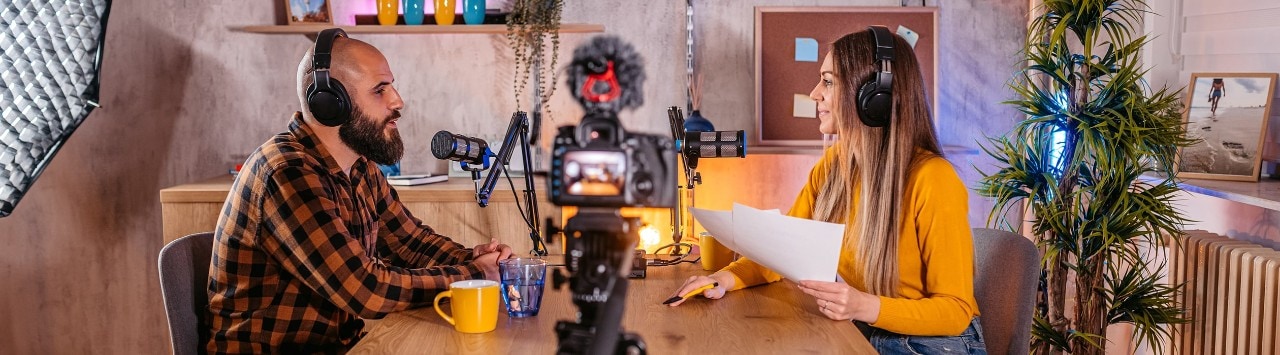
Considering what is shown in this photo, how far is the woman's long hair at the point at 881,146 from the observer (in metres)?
1.93

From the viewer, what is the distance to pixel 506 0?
11.8 feet

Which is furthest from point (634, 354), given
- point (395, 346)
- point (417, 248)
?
point (417, 248)

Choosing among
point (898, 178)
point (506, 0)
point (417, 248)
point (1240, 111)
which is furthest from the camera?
point (506, 0)

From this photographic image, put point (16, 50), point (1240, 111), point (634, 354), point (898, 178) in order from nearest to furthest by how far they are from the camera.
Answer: point (634, 354) < point (898, 178) < point (1240, 111) < point (16, 50)

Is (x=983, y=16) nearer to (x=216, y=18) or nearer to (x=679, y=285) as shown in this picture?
(x=679, y=285)

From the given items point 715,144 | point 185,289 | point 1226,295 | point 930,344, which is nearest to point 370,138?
point 185,289

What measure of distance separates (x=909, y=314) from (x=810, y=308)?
0.18m

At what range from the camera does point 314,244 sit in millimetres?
1810

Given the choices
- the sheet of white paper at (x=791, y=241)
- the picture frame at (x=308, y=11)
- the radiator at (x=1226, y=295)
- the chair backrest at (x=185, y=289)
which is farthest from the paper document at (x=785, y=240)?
the picture frame at (x=308, y=11)

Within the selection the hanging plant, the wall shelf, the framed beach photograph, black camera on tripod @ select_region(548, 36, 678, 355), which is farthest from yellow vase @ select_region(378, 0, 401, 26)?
black camera on tripod @ select_region(548, 36, 678, 355)

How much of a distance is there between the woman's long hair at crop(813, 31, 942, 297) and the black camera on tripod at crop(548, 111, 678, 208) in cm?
114

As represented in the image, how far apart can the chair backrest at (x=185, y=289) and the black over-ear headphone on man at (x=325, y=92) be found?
381 mm

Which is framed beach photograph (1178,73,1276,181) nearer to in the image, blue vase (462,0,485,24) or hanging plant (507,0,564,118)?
hanging plant (507,0,564,118)

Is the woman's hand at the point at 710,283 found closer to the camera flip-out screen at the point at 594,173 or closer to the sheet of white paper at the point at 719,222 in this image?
the sheet of white paper at the point at 719,222
